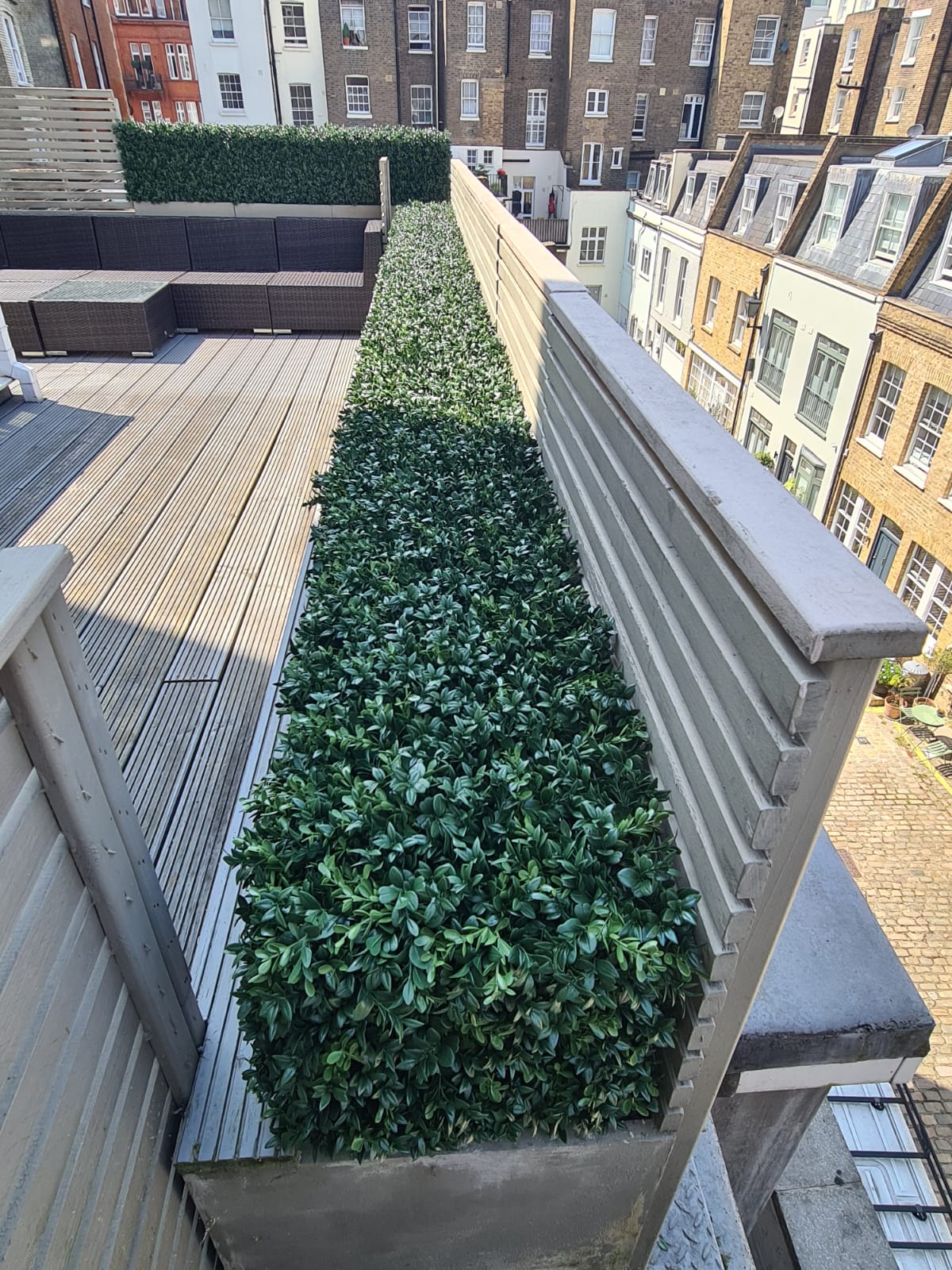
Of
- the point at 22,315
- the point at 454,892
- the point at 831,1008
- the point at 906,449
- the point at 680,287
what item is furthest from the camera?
the point at 680,287

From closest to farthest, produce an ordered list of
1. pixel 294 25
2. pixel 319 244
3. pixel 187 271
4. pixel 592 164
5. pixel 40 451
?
pixel 40 451, pixel 187 271, pixel 319 244, pixel 294 25, pixel 592 164

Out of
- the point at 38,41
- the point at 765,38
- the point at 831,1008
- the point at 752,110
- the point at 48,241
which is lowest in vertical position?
the point at 831,1008

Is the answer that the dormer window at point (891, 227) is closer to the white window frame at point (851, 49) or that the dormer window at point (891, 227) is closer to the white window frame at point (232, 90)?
the white window frame at point (851, 49)

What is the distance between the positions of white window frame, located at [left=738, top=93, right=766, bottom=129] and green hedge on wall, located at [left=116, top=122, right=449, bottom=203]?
25.3 meters

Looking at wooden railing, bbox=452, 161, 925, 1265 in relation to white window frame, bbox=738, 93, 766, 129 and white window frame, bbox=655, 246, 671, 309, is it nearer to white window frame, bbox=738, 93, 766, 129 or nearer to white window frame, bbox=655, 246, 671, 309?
white window frame, bbox=655, 246, 671, 309

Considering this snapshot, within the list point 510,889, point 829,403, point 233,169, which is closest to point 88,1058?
point 510,889

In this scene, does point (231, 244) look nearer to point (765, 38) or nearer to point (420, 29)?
point (420, 29)

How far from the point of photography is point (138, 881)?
5.58 feet

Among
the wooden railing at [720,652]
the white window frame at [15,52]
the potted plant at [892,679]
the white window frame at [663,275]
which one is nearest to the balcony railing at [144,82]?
the white window frame at [15,52]

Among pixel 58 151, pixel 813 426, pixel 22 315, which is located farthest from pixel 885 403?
pixel 58 151

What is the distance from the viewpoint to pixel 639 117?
31188 millimetres

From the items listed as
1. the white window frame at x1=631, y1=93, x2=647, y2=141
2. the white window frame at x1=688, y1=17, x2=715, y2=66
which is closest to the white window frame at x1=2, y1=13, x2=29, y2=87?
the white window frame at x1=631, y1=93, x2=647, y2=141

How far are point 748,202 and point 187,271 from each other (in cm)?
1562

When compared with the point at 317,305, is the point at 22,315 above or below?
above
